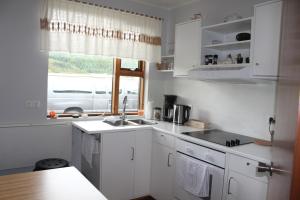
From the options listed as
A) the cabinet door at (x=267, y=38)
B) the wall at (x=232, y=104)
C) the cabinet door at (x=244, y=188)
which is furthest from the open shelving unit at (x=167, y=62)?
the cabinet door at (x=244, y=188)

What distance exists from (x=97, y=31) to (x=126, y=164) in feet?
5.59

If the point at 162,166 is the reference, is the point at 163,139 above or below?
above

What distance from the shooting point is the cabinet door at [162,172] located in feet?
9.02

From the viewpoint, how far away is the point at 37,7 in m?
2.85

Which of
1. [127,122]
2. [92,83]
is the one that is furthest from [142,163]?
[92,83]

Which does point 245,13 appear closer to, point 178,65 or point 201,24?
point 201,24

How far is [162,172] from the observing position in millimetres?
2865

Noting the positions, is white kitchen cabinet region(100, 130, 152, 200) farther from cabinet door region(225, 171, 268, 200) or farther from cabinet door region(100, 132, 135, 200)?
cabinet door region(225, 171, 268, 200)

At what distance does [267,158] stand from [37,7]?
2851 millimetres

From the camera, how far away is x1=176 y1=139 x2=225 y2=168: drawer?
2176mm

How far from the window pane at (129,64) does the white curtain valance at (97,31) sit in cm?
20

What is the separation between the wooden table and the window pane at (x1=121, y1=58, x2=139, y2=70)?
2275 millimetres

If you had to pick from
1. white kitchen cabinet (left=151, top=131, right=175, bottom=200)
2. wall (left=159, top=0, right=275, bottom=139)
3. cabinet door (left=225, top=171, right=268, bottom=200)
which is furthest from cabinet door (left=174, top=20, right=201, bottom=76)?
cabinet door (left=225, top=171, right=268, bottom=200)

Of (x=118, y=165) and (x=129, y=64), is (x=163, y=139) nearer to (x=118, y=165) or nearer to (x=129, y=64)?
(x=118, y=165)
